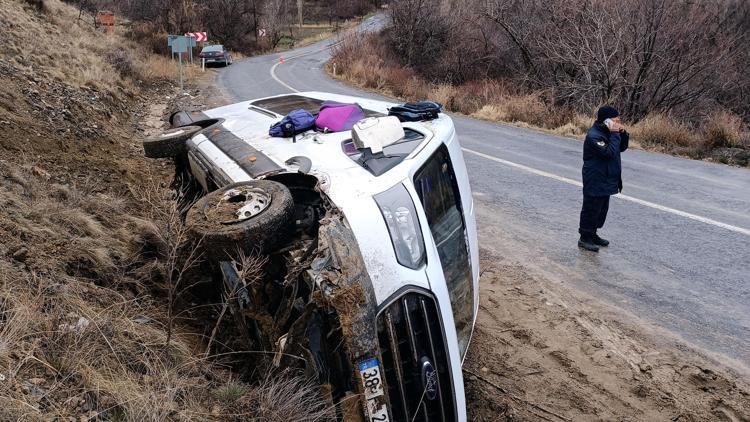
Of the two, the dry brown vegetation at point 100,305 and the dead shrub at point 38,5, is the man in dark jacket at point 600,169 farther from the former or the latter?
the dead shrub at point 38,5

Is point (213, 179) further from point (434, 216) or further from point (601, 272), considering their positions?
point (601, 272)

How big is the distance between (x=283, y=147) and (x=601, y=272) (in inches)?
141

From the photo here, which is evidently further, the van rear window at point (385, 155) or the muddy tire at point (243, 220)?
the van rear window at point (385, 155)

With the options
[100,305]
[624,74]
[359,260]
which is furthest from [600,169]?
[624,74]

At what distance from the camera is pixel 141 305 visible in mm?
3893

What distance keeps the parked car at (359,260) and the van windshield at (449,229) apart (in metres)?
0.01

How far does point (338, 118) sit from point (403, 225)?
63.8 inches

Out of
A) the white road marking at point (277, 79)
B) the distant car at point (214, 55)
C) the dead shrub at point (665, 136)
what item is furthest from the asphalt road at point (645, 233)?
the distant car at point (214, 55)

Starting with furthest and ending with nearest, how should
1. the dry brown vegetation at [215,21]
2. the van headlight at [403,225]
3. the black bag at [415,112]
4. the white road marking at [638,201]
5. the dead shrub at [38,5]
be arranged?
the dry brown vegetation at [215,21] → the dead shrub at [38,5] → the white road marking at [638,201] → the black bag at [415,112] → the van headlight at [403,225]

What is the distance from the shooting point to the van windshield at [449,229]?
3.42 meters

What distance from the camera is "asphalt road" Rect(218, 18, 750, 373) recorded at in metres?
4.83

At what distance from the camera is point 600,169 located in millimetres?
5934

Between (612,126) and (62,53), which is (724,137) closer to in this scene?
(612,126)

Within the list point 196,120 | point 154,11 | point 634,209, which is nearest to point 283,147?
point 196,120
